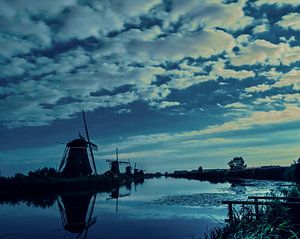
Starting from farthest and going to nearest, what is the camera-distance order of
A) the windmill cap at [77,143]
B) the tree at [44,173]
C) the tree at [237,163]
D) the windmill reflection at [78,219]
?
the tree at [237,163], the windmill cap at [77,143], the tree at [44,173], the windmill reflection at [78,219]

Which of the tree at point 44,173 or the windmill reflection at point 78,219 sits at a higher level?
the tree at point 44,173

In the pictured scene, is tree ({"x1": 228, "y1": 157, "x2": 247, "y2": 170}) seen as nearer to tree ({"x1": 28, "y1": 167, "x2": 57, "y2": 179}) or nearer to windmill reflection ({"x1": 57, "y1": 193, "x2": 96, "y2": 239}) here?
tree ({"x1": 28, "y1": 167, "x2": 57, "y2": 179})

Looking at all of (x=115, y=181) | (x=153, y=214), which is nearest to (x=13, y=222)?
(x=153, y=214)

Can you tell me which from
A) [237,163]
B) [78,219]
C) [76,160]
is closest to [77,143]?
[76,160]

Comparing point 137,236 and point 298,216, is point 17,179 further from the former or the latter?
point 298,216

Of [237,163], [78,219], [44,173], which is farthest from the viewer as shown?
[237,163]

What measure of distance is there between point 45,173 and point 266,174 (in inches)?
1455

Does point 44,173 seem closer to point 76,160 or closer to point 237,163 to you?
point 76,160

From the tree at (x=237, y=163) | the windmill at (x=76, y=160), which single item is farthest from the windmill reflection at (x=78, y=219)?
the tree at (x=237, y=163)

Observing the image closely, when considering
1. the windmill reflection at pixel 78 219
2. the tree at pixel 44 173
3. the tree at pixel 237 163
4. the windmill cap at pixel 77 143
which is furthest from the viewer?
the tree at pixel 237 163

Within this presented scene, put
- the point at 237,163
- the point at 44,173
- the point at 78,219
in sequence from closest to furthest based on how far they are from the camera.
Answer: the point at 78,219, the point at 44,173, the point at 237,163

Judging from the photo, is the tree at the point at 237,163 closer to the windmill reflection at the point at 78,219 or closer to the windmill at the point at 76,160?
the windmill at the point at 76,160

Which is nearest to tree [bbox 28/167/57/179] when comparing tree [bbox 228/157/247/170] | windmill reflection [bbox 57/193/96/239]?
windmill reflection [bbox 57/193/96/239]

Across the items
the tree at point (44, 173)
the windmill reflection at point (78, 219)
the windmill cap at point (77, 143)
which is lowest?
the windmill reflection at point (78, 219)
